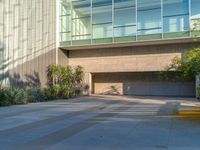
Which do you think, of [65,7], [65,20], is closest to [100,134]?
[65,20]

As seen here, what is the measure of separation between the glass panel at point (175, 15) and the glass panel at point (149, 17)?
2.03ft

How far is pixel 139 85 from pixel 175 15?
9.12 meters

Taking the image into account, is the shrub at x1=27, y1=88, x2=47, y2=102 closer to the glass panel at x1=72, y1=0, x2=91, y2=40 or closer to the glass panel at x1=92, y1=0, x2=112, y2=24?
the glass panel at x1=72, y1=0, x2=91, y2=40

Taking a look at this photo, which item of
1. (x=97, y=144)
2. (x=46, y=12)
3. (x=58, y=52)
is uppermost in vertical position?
(x=46, y=12)

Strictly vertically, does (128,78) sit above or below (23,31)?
below

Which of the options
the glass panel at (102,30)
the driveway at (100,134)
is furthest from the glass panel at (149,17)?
the driveway at (100,134)

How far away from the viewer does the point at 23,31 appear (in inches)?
1087

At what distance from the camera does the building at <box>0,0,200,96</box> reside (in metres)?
26.8

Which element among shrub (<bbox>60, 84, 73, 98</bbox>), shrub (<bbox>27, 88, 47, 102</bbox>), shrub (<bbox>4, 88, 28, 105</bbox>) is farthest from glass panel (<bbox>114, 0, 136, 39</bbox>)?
shrub (<bbox>4, 88, 28, 105</bbox>)

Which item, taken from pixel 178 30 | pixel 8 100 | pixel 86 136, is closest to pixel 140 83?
pixel 178 30

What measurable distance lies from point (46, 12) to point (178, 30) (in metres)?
12.7

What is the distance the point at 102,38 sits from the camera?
97.7 feet

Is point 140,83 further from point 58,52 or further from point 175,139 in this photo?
point 175,139

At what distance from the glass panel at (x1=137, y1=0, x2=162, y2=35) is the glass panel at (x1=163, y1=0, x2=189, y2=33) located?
2.03ft
